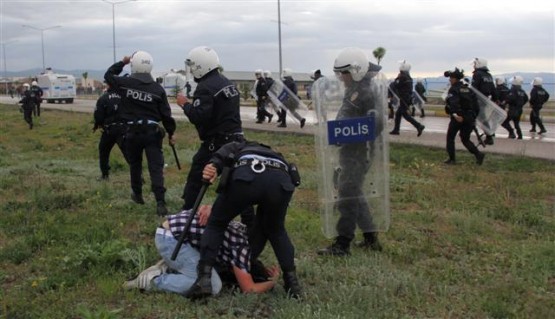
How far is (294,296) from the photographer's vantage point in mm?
4438

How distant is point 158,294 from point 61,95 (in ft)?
165

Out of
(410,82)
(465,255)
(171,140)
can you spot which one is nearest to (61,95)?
(410,82)

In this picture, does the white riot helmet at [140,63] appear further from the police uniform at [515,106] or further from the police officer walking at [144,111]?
the police uniform at [515,106]

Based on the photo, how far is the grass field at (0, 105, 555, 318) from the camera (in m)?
4.33

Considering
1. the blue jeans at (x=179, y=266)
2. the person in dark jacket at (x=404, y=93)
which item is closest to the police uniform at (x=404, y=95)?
the person in dark jacket at (x=404, y=93)

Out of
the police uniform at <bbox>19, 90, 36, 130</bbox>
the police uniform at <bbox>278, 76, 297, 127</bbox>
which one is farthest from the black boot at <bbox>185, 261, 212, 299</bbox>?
the police uniform at <bbox>19, 90, 36, 130</bbox>

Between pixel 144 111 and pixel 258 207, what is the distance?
3357 millimetres

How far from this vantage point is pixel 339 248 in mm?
5555

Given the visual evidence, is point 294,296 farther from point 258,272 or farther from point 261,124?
point 261,124

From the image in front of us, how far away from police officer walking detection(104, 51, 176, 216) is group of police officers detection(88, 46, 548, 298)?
Answer: 0.01 meters

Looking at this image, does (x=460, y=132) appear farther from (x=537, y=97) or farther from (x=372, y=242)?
(x=537, y=97)

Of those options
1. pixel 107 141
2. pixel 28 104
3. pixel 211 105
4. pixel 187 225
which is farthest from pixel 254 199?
pixel 28 104

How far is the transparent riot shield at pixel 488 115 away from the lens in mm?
12477

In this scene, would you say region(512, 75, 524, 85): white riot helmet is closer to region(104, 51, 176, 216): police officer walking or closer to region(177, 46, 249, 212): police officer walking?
region(104, 51, 176, 216): police officer walking
